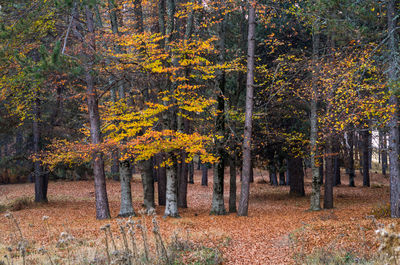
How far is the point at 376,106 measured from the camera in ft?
36.0

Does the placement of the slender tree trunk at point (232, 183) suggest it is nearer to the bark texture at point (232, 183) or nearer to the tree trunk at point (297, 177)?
the bark texture at point (232, 183)

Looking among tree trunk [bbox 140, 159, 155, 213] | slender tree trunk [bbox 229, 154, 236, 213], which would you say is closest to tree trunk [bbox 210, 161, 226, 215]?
slender tree trunk [bbox 229, 154, 236, 213]

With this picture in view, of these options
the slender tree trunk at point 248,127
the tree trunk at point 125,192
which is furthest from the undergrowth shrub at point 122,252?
the slender tree trunk at point 248,127

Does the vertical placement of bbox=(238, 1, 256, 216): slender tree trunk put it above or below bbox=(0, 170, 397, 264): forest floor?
above

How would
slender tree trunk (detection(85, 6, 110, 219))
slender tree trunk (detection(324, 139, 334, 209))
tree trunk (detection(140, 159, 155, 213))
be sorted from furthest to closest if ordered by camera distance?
tree trunk (detection(140, 159, 155, 213)), slender tree trunk (detection(324, 139, 334, 209)), slender tree trunk (detection(85, 6, 110, 219))

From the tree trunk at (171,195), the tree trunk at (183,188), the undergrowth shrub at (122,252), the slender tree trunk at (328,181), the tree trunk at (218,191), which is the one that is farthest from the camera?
the tree trunk at (183,188)

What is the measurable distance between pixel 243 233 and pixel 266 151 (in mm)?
10784

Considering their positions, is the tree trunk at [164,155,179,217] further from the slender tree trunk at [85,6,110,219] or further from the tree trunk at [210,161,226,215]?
the slender tree trunk at [85,6,110,219]

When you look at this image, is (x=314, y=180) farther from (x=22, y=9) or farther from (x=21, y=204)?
(x=21, y=204)

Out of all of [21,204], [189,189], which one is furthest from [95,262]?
[189,189]

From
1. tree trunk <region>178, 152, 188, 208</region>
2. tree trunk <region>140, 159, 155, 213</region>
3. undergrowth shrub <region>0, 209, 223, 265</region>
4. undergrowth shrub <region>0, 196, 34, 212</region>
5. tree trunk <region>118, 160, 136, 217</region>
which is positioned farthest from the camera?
tree trunk <region>178, 152, 188, 208</region>

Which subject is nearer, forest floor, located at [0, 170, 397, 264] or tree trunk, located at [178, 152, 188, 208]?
forest floor, located at [0, 170, 397, 264]

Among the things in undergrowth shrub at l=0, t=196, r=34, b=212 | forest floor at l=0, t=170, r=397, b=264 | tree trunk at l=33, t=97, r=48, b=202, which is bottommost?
undergrowth shrub at l=0, t=196, r=34, b=212

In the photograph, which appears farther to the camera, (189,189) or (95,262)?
(189,189)
